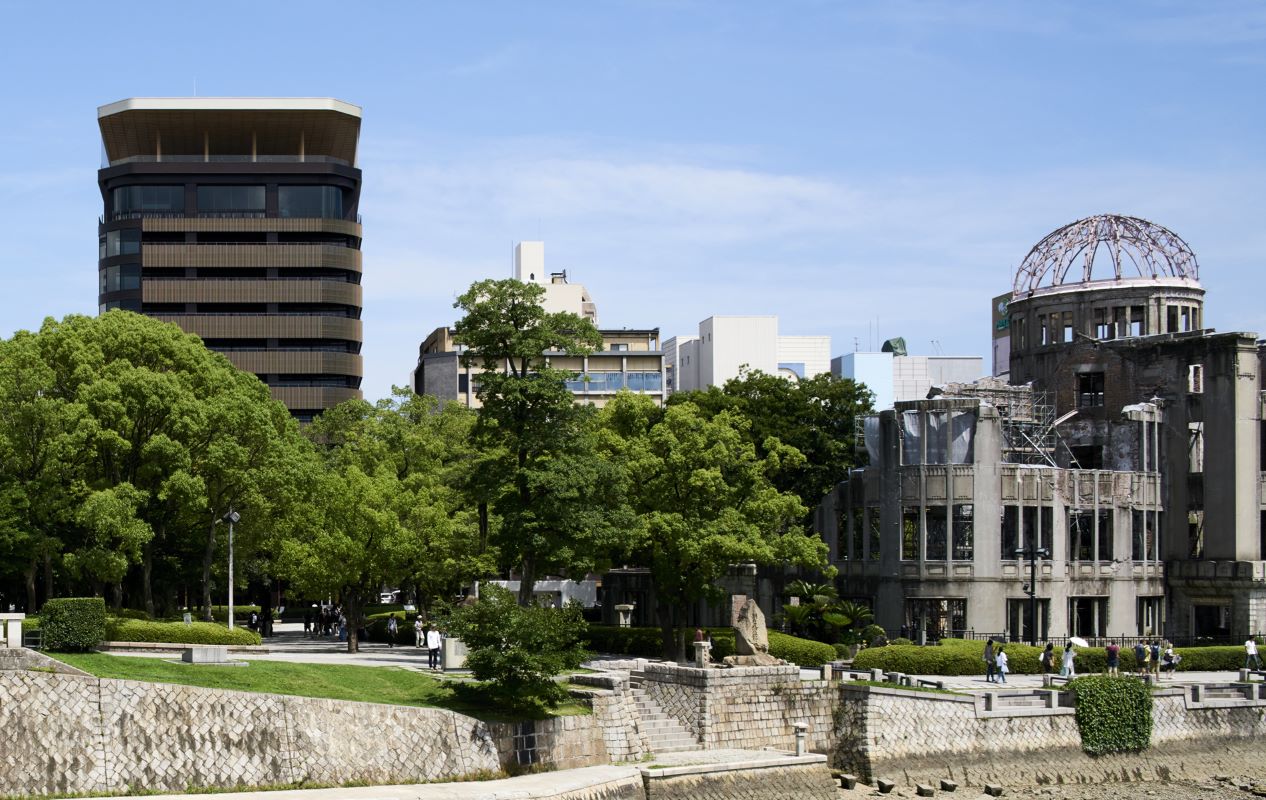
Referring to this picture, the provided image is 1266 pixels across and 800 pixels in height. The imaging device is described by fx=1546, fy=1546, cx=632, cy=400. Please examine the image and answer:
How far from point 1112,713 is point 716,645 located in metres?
15.2

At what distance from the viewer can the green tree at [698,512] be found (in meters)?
58.7

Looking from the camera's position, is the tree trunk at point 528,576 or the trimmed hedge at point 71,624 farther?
the tree trunk at point 528,576

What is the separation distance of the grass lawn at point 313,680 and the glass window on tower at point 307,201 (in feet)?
282

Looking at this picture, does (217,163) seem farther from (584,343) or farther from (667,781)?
(667,781)

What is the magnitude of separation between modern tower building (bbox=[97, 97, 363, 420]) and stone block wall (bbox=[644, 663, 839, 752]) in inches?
3233

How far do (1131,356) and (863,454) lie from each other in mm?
13676

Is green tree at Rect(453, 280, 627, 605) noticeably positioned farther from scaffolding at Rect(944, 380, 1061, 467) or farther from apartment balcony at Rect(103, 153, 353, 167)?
apartment balcony at Rect(103, 153, 353, 167)

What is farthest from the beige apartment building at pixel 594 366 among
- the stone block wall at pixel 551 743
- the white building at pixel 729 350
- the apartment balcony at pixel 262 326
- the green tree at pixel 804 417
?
the stone block wall at pixel 551 743

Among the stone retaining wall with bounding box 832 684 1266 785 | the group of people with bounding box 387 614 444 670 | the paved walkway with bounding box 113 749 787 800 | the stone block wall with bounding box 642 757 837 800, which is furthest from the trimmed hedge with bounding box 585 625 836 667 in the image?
the paved walkway with bounding box 113 749 787 800

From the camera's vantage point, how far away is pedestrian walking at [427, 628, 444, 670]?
50.6 meters

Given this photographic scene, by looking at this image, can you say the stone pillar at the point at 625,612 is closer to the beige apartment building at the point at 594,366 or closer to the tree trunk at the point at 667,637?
the tree trunk at the point at 667,637

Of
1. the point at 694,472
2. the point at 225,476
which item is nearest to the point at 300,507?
the point at 225,476

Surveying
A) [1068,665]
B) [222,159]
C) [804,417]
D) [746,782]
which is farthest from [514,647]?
[222,159]

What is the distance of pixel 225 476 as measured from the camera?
59938 millimetres
